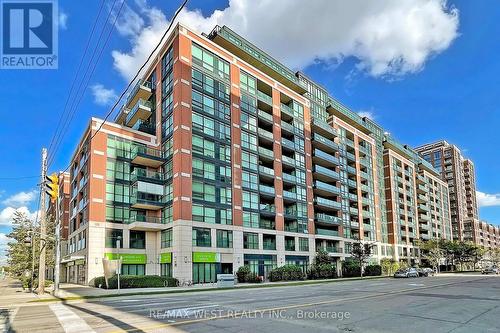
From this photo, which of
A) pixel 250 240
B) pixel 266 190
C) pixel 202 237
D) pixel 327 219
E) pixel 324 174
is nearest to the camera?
pixel 202 237

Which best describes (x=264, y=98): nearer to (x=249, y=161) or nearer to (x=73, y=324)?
(x=249, y=161)

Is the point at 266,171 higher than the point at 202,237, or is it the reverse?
the point at 266,171

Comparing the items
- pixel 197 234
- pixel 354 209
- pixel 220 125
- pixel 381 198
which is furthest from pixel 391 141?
pixel 197 234

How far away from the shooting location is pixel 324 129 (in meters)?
70.5

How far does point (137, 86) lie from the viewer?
5544cm

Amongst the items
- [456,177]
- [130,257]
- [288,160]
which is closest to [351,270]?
[288,160]

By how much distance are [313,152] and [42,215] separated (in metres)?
46.6

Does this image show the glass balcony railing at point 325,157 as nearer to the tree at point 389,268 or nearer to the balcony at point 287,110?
the balcony at point 287,110

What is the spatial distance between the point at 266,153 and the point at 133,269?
77.4 ft

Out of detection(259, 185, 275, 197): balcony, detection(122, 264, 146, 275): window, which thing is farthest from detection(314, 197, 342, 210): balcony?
detection(122, 264, 146, 275): window

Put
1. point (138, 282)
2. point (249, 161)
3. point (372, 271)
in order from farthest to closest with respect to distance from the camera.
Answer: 1. point (372, 271)
2. point (249, 161)
3. point (138, 282)

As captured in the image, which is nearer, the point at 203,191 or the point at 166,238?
the point at 166,238

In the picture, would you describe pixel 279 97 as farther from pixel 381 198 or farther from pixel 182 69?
Answer: pixel 381 198

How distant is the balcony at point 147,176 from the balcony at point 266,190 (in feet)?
45.0
